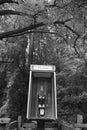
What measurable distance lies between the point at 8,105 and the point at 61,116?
11.3ft

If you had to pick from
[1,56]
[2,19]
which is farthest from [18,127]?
[1,56]

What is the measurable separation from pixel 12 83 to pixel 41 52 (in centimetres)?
295

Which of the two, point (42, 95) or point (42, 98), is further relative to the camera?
point (42, 95)

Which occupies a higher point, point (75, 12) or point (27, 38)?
point (27, 38)

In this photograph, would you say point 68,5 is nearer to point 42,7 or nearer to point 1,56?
point 42,7

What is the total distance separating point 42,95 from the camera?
8.25 meters

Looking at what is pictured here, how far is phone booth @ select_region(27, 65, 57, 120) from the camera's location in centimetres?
779

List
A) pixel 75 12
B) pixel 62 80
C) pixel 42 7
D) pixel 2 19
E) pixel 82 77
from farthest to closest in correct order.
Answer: pixel 62 80
pixel 82 77
pixel 2 19
pixel 42 7
pixel 75 12

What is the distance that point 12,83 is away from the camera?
10.6m

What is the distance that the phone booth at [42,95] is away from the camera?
779 centimetres

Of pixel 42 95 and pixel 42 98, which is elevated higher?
pixel 42 95

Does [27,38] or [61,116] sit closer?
[61,116]

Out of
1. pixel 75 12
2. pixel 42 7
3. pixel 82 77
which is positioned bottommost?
pixel 82 77

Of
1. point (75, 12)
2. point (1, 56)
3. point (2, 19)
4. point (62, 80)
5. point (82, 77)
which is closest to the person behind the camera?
point (75, 12)
